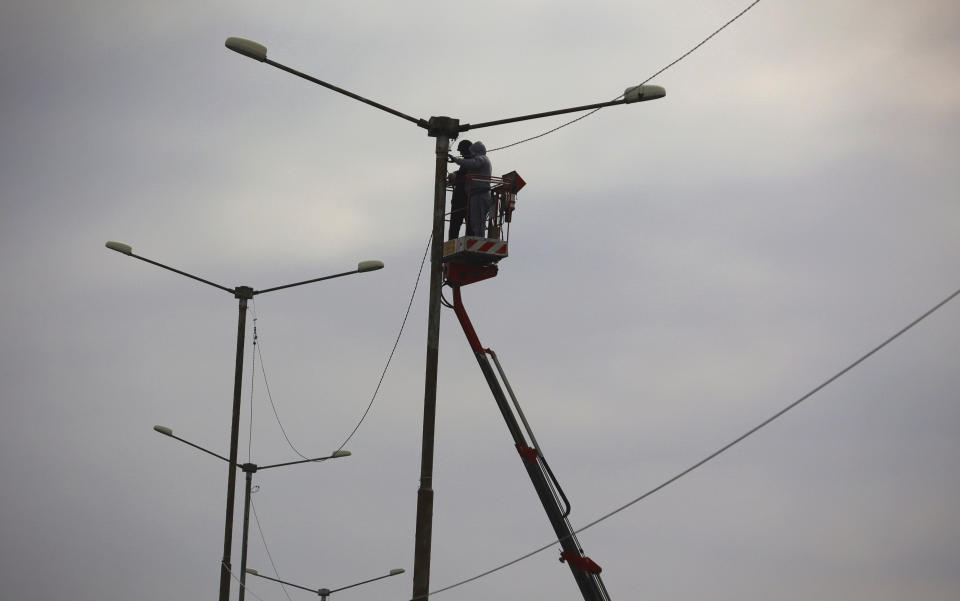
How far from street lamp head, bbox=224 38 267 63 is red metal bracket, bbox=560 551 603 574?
1044cm

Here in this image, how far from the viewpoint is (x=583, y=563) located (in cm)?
2188

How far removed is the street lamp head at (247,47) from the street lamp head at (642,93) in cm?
504

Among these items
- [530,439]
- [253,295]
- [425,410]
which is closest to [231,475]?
[253,295]

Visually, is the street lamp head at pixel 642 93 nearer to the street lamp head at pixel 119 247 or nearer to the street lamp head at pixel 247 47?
the street lamp head at pixel 247 47

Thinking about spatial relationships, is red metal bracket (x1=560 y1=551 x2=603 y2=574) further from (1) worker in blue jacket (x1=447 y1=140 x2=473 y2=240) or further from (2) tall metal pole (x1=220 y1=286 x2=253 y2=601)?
(2) tall metal pole (x1=220 y1=286 x2=253 y2=601)

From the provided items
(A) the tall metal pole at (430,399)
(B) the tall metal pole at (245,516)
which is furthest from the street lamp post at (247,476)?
(A) the tall metal pole at (430,399)

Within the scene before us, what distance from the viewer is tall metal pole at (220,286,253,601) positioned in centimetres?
3184

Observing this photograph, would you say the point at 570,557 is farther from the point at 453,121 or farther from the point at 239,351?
the point at 239,351

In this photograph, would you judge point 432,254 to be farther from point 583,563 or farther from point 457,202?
point 583,563

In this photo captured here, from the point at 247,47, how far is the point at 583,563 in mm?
10798

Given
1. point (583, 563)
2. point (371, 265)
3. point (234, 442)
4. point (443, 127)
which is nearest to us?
point (443, 127)

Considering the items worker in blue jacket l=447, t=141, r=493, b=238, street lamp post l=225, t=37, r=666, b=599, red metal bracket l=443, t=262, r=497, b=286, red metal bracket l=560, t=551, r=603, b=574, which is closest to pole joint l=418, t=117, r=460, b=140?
street lamp post l=225, t=37, r=666, b=599

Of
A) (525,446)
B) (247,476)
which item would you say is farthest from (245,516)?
(525,446)

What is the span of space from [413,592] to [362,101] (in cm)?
679
